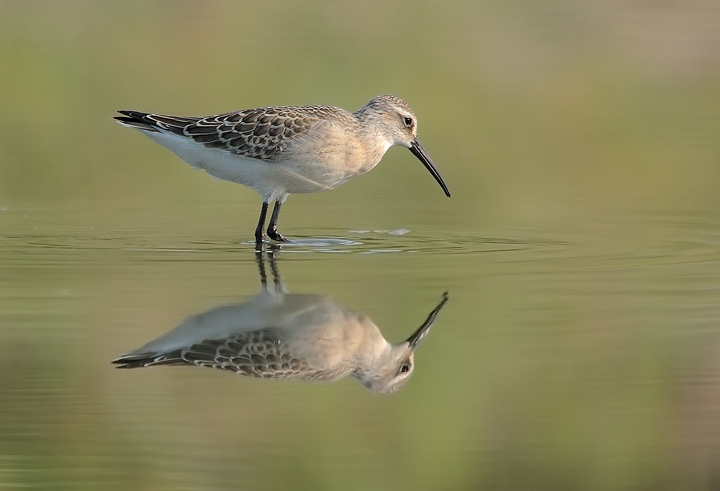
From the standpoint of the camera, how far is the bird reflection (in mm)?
7496

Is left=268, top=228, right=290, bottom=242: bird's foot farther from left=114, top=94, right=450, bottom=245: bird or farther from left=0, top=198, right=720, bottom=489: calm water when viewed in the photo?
left=0, top=198, right=720, bottom=489: calm water

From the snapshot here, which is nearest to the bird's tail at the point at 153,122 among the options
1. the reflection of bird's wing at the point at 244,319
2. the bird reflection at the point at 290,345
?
the reflection of bird's wing at the point at 244,319

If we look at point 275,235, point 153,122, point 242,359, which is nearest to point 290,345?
point 242,359

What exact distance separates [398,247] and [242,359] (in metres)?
4.22

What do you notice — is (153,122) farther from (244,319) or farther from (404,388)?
(404,388)

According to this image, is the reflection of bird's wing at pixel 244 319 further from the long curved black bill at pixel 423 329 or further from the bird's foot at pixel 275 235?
the bird's foot at pixel 275 235

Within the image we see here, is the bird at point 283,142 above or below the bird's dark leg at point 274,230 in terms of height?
above

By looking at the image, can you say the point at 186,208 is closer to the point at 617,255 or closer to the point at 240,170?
the point at 240,170

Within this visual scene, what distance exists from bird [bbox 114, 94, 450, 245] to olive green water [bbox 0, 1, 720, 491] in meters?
0.52

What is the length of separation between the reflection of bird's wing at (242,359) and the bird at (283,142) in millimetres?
4248

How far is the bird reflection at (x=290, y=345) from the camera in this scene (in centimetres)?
750

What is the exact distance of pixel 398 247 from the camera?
11.6 meters

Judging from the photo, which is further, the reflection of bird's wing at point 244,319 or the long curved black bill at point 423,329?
the long curved black bill at point 423,329

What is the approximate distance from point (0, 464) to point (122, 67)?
14155mm
